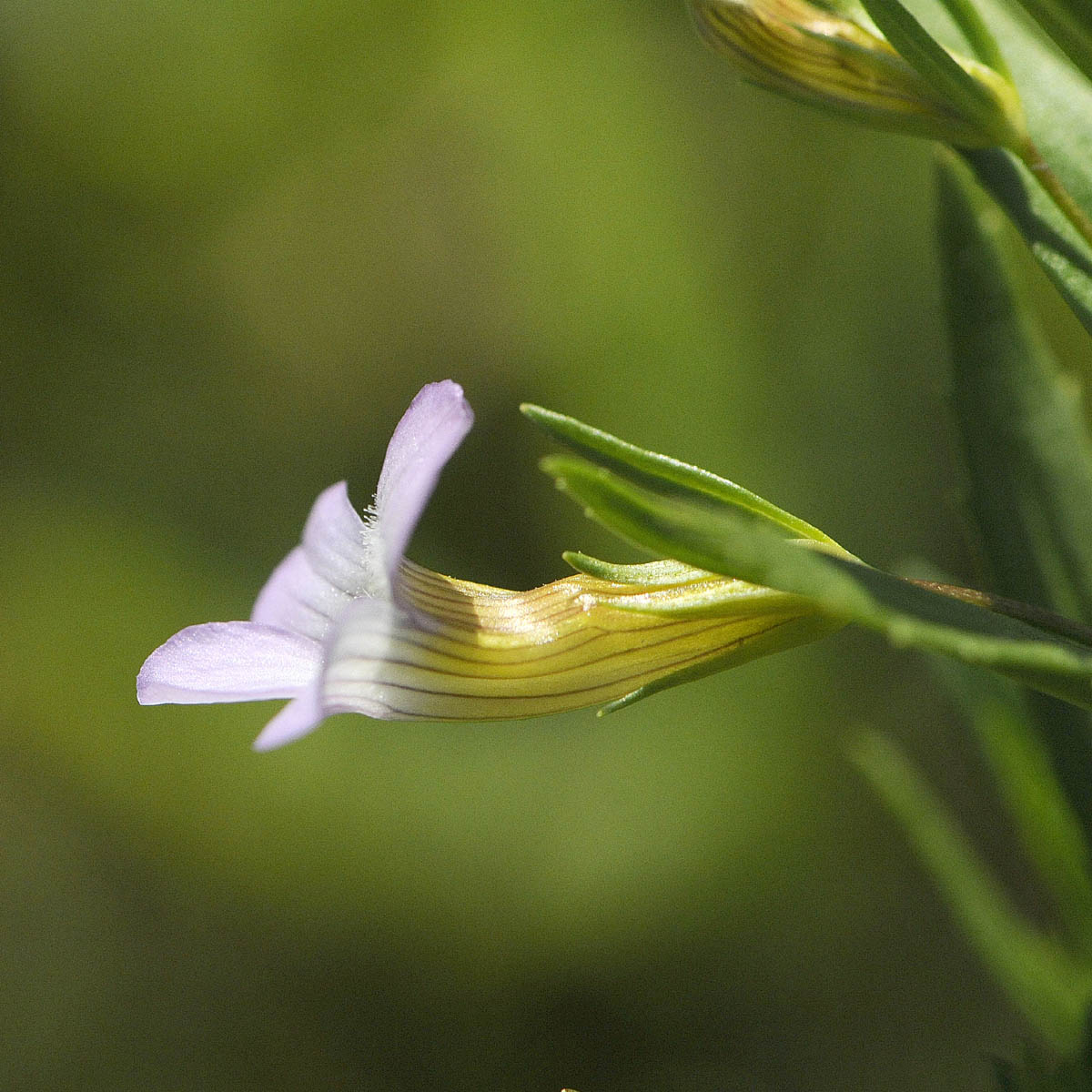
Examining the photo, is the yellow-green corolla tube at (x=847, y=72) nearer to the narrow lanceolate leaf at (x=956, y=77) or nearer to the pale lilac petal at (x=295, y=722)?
the narrow lanceolate leaf at (x=956, y=77)

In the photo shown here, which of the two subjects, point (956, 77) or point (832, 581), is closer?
point (832, 581)

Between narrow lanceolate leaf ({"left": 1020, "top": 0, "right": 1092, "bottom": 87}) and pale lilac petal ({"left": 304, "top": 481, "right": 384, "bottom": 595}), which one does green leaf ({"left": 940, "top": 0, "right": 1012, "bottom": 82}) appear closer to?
narrow lanceolate leaf ({"left": 1020, "top": 0, "right": 1092, "bottom": 87})

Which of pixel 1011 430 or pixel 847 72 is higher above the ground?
pixel 847 72

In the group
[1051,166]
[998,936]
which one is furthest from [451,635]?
[998,936]

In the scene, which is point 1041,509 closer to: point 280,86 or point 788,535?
point 788,535

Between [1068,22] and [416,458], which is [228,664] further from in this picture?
[1068,22]

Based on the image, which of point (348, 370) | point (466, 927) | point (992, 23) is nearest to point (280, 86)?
point (348, 370)

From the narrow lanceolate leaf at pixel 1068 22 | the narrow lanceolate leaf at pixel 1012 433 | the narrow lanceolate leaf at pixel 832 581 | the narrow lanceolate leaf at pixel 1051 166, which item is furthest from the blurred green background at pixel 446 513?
the narrow lanceolate leaf at pixel 832 581
